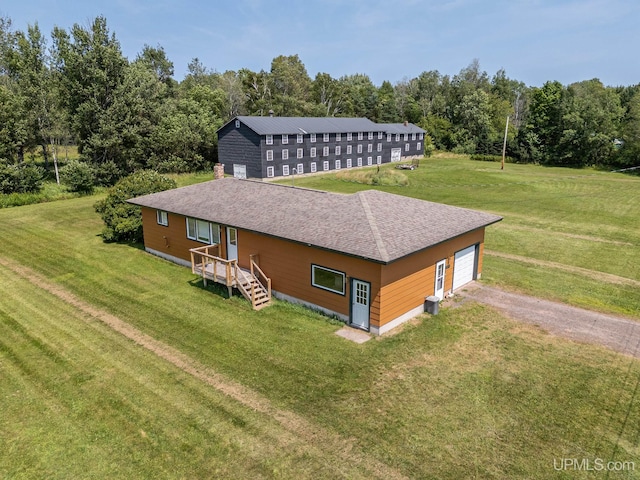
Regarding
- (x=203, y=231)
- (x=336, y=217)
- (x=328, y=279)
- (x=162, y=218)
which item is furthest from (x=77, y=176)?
(x=328, y=279)

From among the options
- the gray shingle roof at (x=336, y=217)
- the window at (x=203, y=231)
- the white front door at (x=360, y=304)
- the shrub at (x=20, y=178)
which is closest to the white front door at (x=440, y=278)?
the gray shingle roof at (x=336, y=217)

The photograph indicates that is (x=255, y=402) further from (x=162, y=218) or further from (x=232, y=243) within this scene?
(x=162, y=218)

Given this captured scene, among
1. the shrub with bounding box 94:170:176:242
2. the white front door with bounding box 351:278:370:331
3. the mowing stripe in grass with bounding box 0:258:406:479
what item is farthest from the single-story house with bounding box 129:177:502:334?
the shrub with bounding box 94:170:176:242

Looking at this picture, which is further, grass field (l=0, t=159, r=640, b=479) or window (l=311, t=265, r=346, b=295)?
window (l=311, t=265, r=346, b=295)

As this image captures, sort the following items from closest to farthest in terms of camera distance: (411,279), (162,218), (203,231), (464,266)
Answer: (411,279)
(464,266)
(203,231)
(162,218)

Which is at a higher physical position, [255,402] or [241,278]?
[241,278]

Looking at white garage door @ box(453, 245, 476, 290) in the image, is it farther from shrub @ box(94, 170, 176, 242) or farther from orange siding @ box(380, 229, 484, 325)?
shrub @ box(94, 170, 176, 242)

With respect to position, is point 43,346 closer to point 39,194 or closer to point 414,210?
point 414,210
